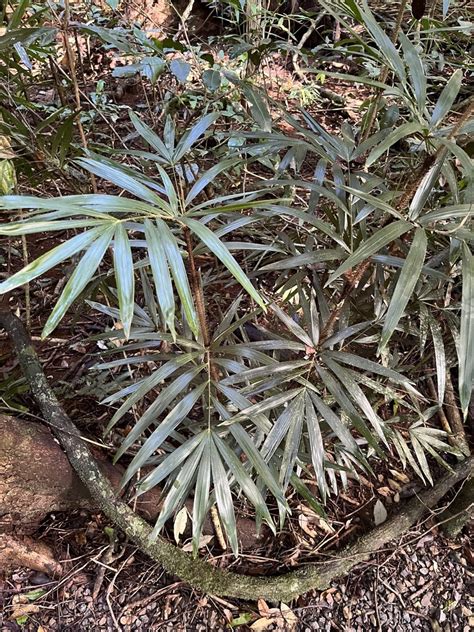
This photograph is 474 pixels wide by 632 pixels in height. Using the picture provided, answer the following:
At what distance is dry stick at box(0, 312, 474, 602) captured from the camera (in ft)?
3.72

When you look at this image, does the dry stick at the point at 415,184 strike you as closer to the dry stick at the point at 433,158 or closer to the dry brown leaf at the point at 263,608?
the dry stick at the point at 433,158

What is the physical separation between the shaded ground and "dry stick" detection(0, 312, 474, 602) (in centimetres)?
6

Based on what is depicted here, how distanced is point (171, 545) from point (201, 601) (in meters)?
0.17

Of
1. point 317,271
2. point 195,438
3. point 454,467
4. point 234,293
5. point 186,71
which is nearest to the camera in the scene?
point 195,438

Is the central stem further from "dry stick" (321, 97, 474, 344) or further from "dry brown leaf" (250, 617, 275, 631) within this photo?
"dry brown leaf" (250, 617, 275, 631)

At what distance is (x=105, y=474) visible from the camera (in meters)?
1.17

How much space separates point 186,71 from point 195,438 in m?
0.71

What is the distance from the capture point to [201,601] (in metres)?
1.21

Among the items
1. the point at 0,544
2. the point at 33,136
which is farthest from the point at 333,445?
the point at 33,136

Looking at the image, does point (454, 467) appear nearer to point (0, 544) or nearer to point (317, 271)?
point (317, 271)

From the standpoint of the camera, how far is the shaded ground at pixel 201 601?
1.18 m

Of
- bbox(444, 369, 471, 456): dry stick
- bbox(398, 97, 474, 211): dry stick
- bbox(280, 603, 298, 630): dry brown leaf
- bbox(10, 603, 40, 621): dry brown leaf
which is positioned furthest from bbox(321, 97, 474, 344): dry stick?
bbox(10, 603, 40, 621): dry brown leaf

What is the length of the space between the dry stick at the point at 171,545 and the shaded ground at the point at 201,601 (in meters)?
0.06

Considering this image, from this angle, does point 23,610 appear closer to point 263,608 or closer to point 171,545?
point 171,545
